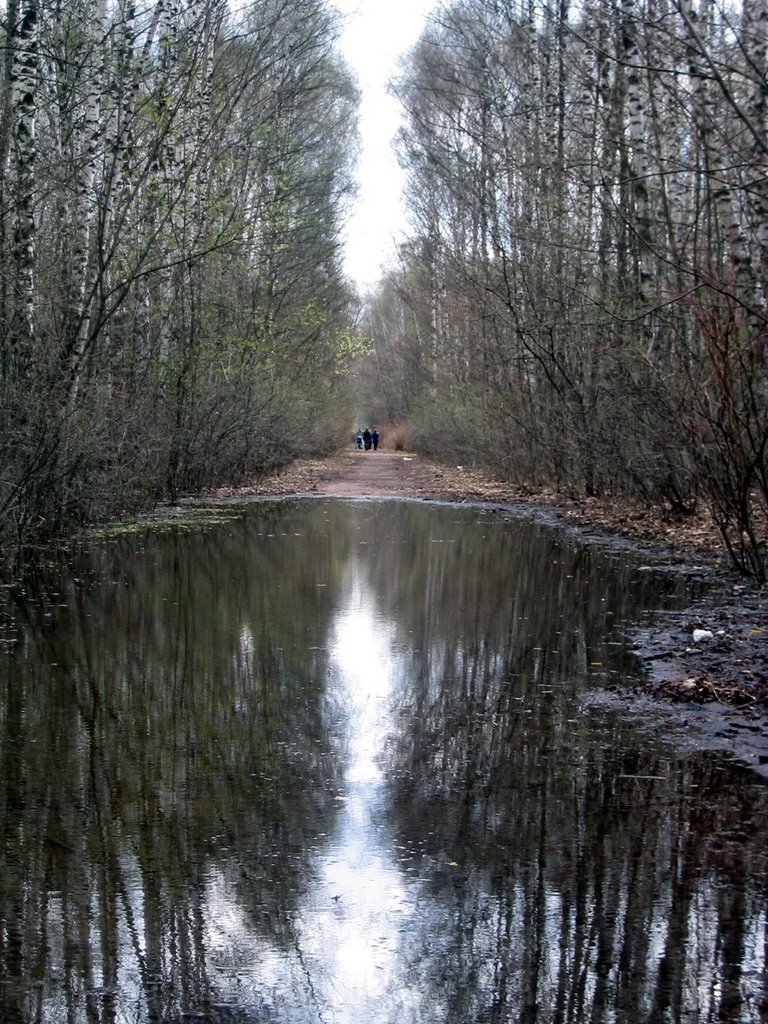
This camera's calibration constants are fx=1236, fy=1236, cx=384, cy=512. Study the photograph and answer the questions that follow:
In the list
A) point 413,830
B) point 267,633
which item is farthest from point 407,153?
point 413,830

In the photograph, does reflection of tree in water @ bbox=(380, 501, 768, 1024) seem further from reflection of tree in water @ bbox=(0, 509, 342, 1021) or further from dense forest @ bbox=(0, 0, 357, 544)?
dense forest @ bbox=(0, 0, 357, 544)

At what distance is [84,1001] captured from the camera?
11.1 ft

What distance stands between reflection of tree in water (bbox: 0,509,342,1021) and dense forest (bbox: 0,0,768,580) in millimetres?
4202

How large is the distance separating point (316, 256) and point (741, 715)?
34.8 meters

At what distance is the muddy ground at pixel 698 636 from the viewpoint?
6.80 m

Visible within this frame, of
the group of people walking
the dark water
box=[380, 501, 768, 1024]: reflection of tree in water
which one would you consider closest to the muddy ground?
the dark water

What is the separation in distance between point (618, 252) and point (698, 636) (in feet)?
40.7

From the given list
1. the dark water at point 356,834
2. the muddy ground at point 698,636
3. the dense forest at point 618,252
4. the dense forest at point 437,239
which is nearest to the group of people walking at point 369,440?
the dense forest at point 618,252

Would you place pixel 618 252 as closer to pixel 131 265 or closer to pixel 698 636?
pixel 131 265

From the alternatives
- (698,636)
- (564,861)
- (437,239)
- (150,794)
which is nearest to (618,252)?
(698,636)

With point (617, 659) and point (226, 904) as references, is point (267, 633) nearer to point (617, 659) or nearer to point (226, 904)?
point (617, 659)

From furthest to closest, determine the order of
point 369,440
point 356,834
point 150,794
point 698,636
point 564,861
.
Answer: point 369,440 → point 698,636 → point 150,794 → point 356,834 → point 564,861

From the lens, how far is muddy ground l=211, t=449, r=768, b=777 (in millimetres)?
6805

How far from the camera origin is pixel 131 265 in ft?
60.3
